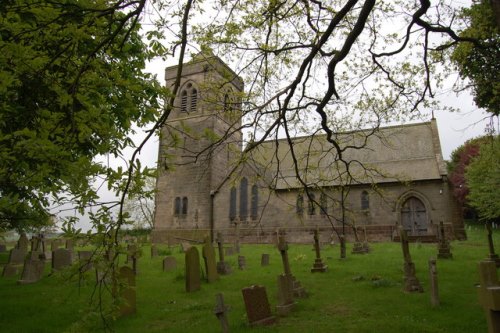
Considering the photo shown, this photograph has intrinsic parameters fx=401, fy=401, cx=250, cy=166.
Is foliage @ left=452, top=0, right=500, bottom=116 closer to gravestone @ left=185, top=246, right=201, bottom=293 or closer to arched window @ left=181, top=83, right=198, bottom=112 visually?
gravestone @ left=185, top=246, right=201, bottom=293

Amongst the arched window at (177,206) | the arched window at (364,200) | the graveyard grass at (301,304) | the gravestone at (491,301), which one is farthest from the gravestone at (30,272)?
the arched window at (177,206)

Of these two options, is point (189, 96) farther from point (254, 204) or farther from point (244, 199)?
point (254, 204)

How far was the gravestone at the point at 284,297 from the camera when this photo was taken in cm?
789

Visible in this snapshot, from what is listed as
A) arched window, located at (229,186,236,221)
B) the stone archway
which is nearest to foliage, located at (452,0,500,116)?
the stone archway

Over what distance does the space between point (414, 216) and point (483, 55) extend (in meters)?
15.9

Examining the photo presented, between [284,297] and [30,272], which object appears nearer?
[284,297]

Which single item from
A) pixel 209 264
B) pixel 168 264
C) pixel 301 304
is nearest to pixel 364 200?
pixel 168 264

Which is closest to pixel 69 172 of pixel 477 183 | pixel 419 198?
pixel 419 198

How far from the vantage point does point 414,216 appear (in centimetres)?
2556

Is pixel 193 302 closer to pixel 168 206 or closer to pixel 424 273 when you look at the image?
pixel 424 273

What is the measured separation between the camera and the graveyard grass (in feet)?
22.7

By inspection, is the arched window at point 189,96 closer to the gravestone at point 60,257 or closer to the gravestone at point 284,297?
the gravestone at point 60,257

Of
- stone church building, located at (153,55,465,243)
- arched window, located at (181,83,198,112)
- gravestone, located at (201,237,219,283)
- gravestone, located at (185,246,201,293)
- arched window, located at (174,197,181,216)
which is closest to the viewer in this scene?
gravestone, located at (185,246,201,293)

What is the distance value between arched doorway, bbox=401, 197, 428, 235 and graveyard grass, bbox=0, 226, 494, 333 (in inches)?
518
